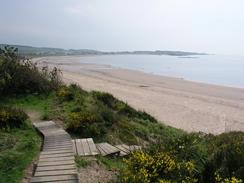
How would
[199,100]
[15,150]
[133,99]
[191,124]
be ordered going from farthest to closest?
[199,100] → [133,99] → [191,124] → [15,150]

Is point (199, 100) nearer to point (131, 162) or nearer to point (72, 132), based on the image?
point (72, 132)

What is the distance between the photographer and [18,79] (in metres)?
14.4

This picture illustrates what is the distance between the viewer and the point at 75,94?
47.1 ft

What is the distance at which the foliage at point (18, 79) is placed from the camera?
1400 centimetres

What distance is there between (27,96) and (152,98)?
45.5ft

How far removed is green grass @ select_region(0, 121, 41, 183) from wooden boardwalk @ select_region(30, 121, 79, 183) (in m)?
0.27

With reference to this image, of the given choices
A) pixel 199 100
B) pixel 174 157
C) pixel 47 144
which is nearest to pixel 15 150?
pixel 47 144

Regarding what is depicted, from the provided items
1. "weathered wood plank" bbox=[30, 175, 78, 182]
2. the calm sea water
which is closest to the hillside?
"weathered wood plank" bbox=[30, 175, 78, 182]

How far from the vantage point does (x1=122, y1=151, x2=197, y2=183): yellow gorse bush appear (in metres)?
5.02

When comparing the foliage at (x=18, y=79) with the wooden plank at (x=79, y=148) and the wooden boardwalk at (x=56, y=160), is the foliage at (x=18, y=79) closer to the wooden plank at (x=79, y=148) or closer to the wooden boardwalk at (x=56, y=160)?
the wooden boardwalk at (x=56, y=160)

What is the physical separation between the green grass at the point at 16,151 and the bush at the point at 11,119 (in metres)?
0.23

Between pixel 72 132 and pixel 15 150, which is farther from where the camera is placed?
pixel 72 132

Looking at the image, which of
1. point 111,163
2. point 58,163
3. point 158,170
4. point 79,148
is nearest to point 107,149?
point 79,148

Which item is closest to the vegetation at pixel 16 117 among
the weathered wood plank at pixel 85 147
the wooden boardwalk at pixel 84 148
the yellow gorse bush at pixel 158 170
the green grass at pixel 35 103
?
the green grass at pixel 35 103
